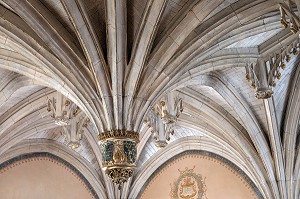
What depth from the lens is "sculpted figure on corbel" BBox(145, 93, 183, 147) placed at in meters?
9.73

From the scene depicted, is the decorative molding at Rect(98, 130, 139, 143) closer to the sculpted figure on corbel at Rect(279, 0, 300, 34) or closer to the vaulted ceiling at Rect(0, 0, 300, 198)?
the vaulted ceiling at Rect(0, 0, 300, 198)

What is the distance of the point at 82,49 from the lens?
Result: 8.27 m

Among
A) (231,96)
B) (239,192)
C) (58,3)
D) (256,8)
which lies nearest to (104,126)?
(58,3)

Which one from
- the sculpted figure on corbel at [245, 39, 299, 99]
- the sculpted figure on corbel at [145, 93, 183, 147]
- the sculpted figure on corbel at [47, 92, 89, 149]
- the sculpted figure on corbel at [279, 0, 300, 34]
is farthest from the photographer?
the sculpted figure on corbel at [145, 93, 183, 147]

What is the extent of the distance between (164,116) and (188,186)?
13.2ft

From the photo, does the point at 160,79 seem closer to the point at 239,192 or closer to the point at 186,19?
the point at 186,19

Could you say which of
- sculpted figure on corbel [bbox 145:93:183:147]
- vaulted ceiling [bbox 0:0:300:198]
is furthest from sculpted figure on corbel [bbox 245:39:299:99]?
sculpted figure on corbel [bbox 145:93:183:147]

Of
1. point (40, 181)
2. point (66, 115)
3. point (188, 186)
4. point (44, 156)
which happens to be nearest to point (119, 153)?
point (66, 115)

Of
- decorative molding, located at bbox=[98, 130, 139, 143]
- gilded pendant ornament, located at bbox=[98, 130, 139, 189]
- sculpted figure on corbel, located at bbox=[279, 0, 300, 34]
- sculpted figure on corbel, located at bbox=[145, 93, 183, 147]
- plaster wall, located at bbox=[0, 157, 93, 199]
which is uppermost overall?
plaster wall, located at bbox=[0, 157, 93, 199]

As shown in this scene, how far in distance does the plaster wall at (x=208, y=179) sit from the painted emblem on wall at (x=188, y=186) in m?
0.06

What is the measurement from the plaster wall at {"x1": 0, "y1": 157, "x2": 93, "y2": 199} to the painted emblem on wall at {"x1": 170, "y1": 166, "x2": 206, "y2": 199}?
2.18 m

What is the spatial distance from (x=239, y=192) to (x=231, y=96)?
9.14ft

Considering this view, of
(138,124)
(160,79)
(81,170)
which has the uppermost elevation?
(81,170)

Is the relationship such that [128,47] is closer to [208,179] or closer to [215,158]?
[215,158]
